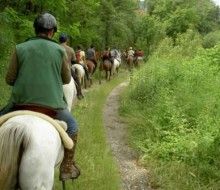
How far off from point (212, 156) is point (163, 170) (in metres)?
0.83

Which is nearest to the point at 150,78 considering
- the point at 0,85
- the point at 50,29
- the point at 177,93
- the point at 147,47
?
the point at 177,93

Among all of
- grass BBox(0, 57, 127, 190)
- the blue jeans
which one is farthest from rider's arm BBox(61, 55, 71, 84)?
grass BBox(0, 57, 127, 190)

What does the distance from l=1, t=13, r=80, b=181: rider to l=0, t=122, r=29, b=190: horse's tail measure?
0.56 metres

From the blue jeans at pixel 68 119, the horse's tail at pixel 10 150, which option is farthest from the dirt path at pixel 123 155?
the horse's tail at pixel 10 150

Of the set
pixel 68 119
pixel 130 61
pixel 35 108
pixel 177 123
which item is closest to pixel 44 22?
pixel 35 108

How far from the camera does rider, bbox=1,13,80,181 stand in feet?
16.8

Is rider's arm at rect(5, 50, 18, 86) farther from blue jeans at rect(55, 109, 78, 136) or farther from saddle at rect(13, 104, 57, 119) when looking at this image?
blue jeans at rect(55, 109, 78, 136)

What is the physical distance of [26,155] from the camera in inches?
178

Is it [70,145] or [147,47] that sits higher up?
[70,145]

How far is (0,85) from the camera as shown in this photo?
1559cm

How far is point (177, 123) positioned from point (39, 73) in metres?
5.54

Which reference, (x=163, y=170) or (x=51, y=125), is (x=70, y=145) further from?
(x=163, y=170)

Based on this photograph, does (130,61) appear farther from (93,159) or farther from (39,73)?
(39,73)

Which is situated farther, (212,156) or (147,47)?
(147,47)
